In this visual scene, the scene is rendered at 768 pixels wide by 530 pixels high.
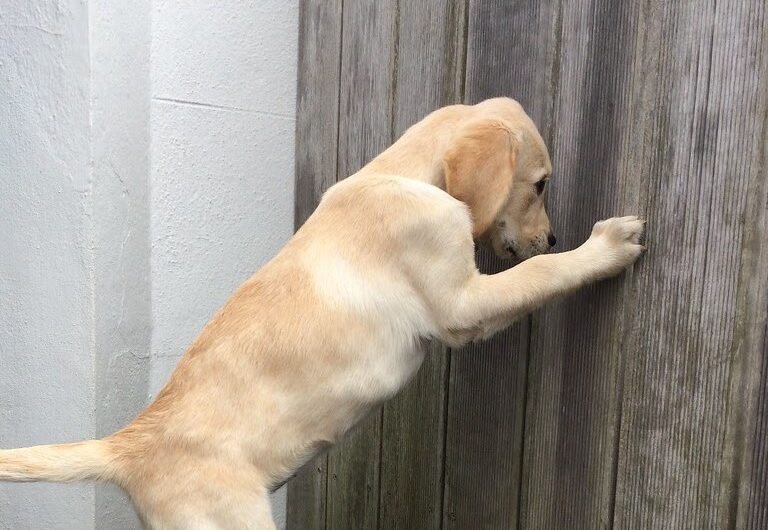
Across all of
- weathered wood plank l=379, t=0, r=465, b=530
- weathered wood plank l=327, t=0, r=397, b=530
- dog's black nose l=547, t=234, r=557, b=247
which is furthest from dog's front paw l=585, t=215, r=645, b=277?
weathered wood plank l=327, t=0, r=397, b=530

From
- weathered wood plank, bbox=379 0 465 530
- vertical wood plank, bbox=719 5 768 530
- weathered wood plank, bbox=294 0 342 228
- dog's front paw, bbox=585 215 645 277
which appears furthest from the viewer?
weathered wood plank, bbox=294 0 342 228

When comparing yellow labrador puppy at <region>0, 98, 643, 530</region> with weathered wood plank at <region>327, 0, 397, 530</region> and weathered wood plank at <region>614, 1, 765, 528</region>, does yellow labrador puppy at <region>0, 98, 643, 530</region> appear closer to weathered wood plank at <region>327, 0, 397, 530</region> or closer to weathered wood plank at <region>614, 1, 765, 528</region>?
weathered wood plank at <region>614, 1, 765, 528</region>

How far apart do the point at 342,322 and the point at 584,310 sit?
23.6 inches

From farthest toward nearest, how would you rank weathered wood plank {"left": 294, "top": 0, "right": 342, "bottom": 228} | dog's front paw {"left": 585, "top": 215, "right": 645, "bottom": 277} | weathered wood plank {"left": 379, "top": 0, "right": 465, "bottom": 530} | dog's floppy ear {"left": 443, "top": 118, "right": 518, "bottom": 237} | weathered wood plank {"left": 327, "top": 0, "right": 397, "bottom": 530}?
weathered wood plank {"left": 294, "top": 0, "right": 342, "bottom": 228}
weathered wood plank {"left": 327, "top": 0, "right": 397, "bottom": 530}
weathered wood plank {"left": 379, "top": 0, "right": 465, "bottom": 530}
dog's floppy ear {"left": 443, "top": 118, "right": 518, "bottom": 237}
dog's front paw {"left": 585, "top": 215, "right": 645, "bottom": 277}

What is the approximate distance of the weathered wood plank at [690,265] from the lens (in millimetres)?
1430

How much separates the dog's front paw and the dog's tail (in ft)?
4.08

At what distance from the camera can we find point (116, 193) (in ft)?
8.17

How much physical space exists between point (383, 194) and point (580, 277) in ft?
1.76

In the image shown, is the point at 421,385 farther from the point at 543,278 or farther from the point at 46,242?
the point at 46,242

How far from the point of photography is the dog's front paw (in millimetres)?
1619

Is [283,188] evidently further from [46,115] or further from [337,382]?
[337,382]

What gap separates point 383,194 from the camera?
1869 millimetres

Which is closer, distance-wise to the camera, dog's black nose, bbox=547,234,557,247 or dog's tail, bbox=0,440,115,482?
dog's tail, bbox=0,440,115,482

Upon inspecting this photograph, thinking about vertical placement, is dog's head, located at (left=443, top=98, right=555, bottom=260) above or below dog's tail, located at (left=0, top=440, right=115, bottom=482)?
above
